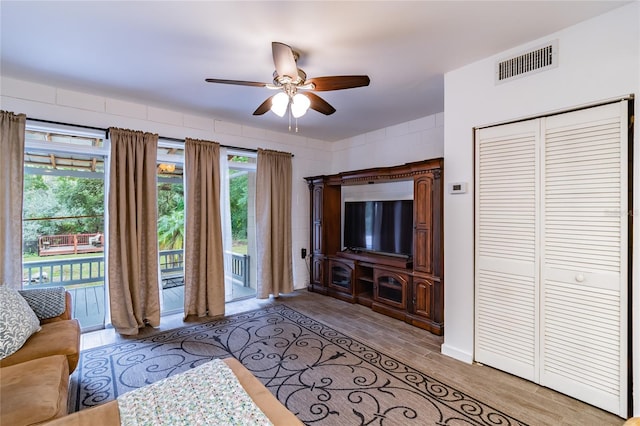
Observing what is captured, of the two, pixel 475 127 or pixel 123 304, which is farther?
pixel 123 304

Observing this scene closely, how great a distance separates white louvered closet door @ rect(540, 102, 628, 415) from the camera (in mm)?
1889

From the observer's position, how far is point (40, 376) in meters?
1.60

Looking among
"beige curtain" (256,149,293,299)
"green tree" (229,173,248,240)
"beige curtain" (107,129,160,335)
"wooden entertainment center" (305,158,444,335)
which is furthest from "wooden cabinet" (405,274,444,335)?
"beige curtain" (107,129,160,335)

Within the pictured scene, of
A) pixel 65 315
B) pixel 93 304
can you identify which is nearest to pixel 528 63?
pixel 65 315

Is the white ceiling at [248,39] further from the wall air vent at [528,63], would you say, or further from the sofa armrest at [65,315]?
the sofa armrest at [65,315]

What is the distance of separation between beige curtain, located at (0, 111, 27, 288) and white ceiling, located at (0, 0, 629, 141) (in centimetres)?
50

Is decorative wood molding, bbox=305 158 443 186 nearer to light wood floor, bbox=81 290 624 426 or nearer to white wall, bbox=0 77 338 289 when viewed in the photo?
white wall, bbox=0 77 338 289

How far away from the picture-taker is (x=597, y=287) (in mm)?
1966

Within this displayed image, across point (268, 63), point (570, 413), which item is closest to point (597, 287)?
point (570, 413)

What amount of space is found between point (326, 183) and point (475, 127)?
8.13ft

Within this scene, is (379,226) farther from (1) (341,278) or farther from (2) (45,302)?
(2) (45,302)

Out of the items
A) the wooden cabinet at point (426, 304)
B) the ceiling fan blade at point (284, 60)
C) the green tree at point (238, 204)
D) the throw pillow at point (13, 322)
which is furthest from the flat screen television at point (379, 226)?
the throw pillow at point (13, 322)

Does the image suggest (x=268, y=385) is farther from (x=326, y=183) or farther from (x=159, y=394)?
(x=326, y=183)

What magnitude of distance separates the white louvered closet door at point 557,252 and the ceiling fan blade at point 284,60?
1.69 m
